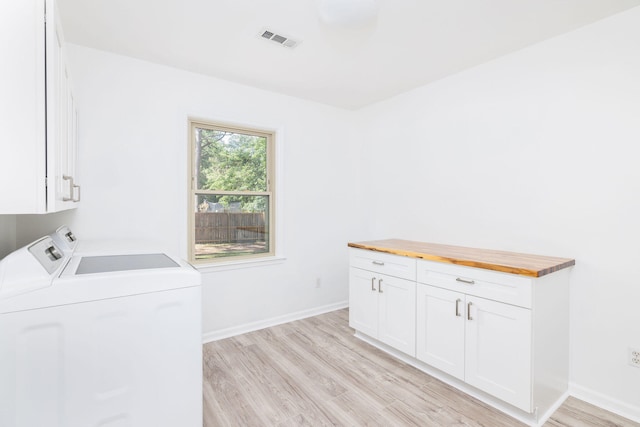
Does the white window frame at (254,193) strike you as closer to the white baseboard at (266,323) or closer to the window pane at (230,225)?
the window pane at (230,225)

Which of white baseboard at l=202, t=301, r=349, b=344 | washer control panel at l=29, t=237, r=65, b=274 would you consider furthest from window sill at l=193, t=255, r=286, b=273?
washer control panel at l=29, t=237, r=65, b=274

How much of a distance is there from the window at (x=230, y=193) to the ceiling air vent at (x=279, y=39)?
3.62ft

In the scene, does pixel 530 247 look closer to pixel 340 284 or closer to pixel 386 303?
pixel 386 303

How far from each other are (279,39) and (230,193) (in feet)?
4.96

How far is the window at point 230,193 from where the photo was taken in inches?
118

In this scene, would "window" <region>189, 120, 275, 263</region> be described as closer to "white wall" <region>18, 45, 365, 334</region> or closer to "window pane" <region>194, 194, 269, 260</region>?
"window pane" <region>194, 194, 269, 260</region>

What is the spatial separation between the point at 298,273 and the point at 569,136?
105 inches

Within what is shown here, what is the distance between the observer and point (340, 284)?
3852 mm

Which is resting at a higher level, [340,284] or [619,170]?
[619,170]

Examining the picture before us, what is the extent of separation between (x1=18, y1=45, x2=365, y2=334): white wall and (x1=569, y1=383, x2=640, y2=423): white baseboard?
2308 millimetres

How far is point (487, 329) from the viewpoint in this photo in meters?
1.97

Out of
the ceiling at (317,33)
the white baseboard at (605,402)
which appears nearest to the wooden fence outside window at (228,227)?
the ceiling at (317,33)

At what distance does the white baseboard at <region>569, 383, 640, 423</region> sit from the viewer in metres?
1.87

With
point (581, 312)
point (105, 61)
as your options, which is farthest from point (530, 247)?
point (105, 61)
